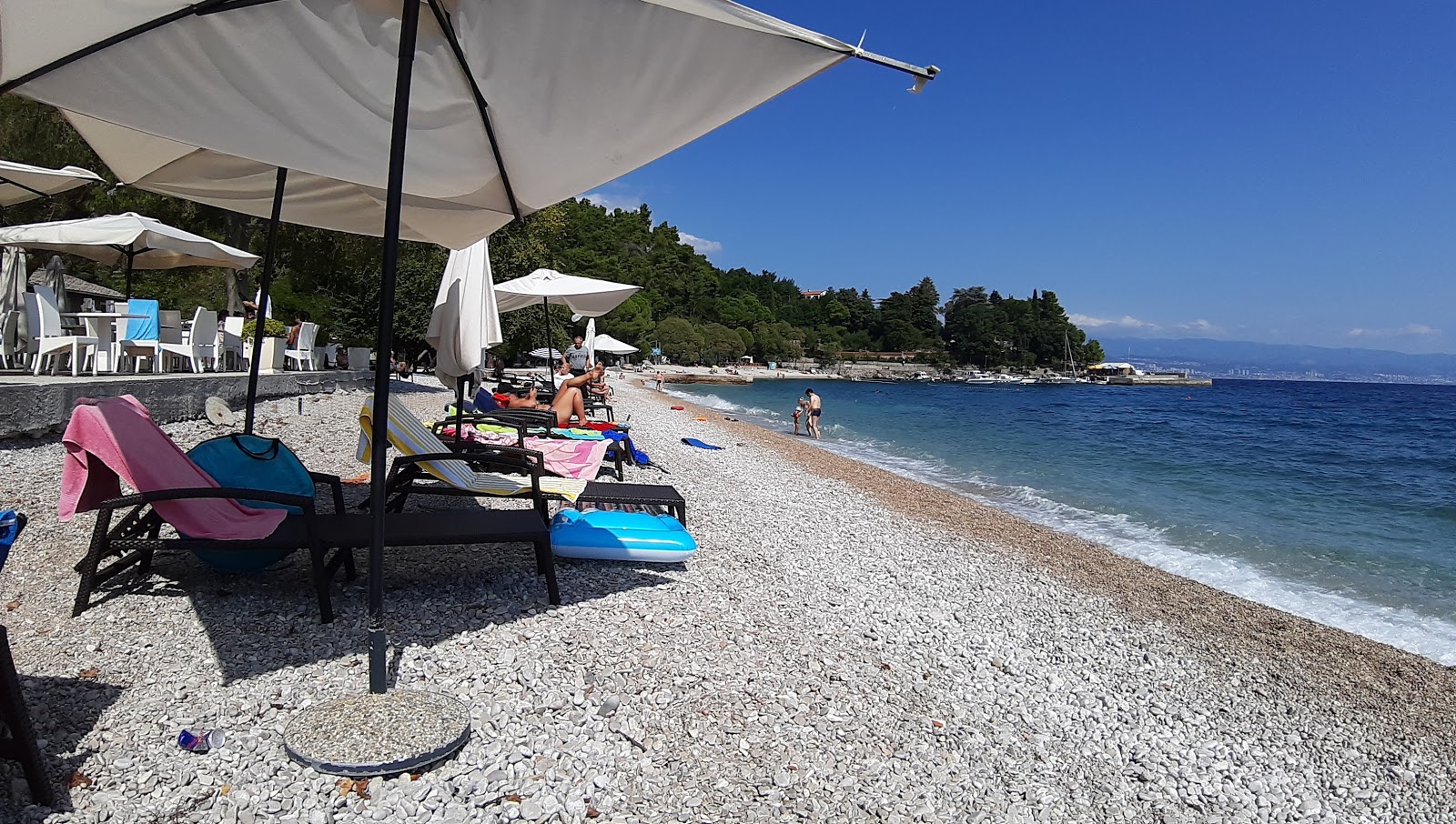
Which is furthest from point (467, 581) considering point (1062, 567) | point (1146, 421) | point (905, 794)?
point (1146, 421)

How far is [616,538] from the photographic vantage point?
468cm

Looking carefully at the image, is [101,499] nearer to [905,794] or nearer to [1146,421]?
[905,794]

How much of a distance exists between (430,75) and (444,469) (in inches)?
102

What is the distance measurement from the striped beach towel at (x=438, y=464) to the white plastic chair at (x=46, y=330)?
4.88 metres

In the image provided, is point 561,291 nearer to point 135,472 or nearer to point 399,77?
point 135,472

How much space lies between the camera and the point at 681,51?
244cm

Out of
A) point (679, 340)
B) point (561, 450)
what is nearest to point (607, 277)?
point (679, 340)

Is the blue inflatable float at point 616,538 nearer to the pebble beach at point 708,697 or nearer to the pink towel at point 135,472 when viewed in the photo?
the pebble beach at point 708,697

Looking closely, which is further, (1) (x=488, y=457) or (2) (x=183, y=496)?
(1) (x=488, y=457)

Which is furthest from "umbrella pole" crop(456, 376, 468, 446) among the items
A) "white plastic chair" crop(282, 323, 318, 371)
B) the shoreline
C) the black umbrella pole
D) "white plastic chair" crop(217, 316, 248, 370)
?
"white plastic chair" crop(282, 323, 318, 371)

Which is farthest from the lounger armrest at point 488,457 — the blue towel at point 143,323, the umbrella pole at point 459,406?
the blue towel at point 143,323

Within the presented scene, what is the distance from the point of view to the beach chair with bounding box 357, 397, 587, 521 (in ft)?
15.1

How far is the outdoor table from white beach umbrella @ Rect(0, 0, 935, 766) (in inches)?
277

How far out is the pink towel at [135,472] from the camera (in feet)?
10.6
